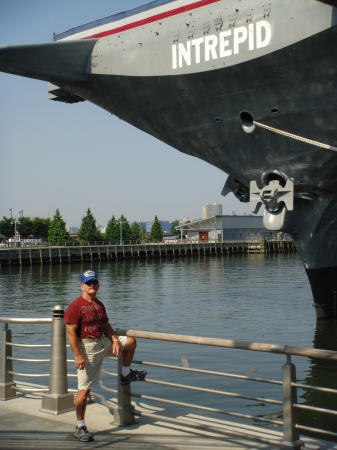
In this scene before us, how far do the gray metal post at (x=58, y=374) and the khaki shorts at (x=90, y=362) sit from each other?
23.0 inches

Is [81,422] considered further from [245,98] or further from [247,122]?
[247,122]

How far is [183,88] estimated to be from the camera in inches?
482

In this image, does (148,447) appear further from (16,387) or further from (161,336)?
(16,387)

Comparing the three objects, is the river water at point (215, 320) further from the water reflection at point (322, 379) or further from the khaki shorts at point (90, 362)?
the khaki shorts at point (90, 362)

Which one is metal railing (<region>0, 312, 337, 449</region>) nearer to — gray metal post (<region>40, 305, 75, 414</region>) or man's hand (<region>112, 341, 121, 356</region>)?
gray metal post (<region>40, 305, 75, 414</region>)

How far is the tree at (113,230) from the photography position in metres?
111

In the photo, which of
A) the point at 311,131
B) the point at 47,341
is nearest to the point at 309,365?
the point at 311,131

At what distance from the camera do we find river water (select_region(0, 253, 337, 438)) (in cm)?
1067

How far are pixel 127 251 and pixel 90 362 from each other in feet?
226

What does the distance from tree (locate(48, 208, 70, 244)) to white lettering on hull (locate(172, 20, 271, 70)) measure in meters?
85.6

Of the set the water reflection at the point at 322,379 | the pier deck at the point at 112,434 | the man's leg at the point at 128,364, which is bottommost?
the water reflection at the point at 322,379

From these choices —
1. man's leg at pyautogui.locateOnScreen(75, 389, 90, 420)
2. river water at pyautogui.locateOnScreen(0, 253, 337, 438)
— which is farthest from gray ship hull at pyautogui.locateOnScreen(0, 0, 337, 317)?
man's leg at pyautogui.locateOnScreen(75, 389, 90, 420)

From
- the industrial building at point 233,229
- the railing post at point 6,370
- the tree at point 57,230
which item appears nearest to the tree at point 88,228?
the tree at point 57,230

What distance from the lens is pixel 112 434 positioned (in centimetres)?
507
